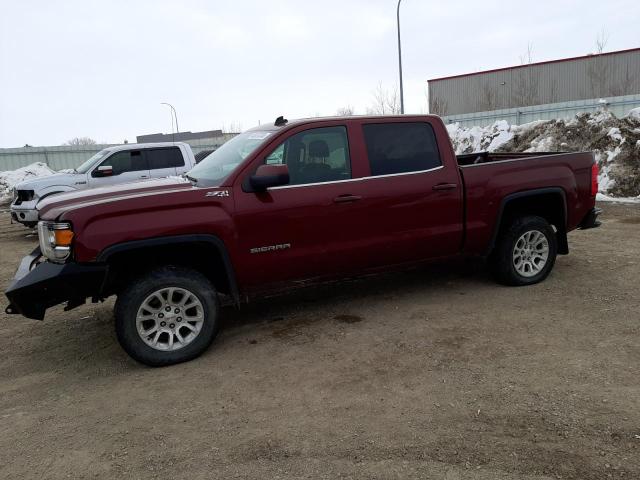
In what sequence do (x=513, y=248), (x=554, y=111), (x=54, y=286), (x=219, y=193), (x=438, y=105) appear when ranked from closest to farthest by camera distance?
(x=54, y=286)
(x=219, y=193)
(x=513, y=248)
(x=554, y=111)
(x=438, y=105)

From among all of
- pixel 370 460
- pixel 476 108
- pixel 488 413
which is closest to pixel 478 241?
pixel 488 413

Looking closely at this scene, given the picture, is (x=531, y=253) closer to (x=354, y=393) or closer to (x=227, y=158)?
(x=354, y=393)

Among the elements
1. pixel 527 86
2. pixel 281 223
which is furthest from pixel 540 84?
pixel 281 223

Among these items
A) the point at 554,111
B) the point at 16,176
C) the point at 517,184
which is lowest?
the point at 517,184

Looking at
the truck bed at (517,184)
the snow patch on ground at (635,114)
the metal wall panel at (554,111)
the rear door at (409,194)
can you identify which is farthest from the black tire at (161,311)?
the metal wall panel at (554,111)

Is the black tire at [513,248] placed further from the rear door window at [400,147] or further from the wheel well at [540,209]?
the rear door window at [400,147]

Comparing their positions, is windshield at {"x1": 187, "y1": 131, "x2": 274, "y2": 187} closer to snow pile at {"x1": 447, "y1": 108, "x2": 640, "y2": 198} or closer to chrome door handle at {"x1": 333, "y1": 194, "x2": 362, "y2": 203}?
chrome door handle at {"x1": 333, "y1": 194, "x2": 362, "y2": 203}

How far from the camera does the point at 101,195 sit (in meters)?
4.16

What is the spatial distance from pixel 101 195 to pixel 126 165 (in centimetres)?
684

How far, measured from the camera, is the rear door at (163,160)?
1056cm

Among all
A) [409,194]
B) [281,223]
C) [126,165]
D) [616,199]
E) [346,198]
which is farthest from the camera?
[616,199]

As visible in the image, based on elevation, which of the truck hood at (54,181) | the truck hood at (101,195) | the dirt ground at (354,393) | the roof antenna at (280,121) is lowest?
the dirt ground at (354,393)

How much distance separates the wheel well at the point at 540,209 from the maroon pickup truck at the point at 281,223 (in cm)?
2

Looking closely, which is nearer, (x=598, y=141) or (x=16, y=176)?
(x=598, y=141)
